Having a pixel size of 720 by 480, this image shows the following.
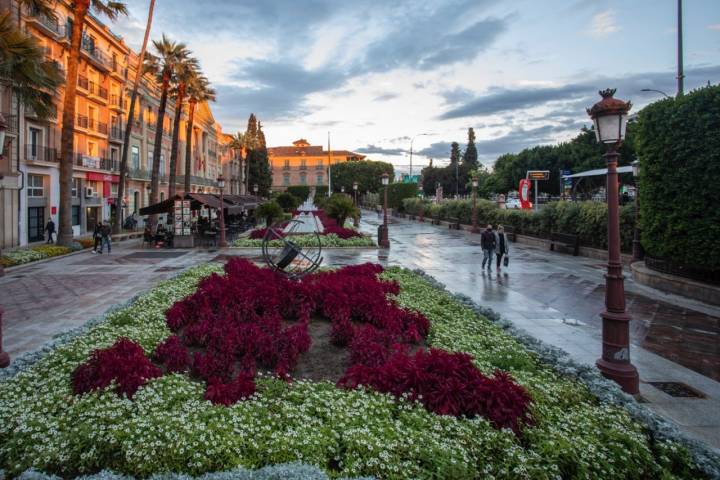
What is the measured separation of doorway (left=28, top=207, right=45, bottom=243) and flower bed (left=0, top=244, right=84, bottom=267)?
8.45 metres

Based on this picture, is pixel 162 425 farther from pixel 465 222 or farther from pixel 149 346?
pixel 465 222

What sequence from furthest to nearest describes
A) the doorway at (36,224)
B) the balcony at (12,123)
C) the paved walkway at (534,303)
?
the doorway at (36,224) → the balcony at (12,123) → the paved walkway at (534,303)

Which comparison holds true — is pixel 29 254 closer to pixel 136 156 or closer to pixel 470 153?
pixel 136 156

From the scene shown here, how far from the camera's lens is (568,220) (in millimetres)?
20891

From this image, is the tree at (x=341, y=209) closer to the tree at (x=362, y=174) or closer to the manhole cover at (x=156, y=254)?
the manhole cover at (x=156, y=254)

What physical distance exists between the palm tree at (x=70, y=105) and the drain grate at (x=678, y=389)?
73.8ft

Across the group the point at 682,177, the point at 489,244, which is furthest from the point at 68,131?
the point at 682,177

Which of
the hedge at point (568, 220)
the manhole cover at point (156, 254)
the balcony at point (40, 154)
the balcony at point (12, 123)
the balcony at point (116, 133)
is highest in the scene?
the balcony at point (116, 133)

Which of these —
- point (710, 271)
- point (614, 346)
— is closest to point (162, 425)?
point (614, 346)

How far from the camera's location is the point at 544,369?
5.52 m

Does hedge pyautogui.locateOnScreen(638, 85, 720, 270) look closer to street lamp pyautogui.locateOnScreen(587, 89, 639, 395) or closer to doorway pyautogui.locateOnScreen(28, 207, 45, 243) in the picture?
street lamp pyautogui.locateOnScreen(587, 89, 639, 395)

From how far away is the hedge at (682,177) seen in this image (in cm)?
1048

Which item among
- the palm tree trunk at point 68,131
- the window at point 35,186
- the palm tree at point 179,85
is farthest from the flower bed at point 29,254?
the palm tree at point 179,85

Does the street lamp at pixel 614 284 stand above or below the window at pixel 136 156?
below
